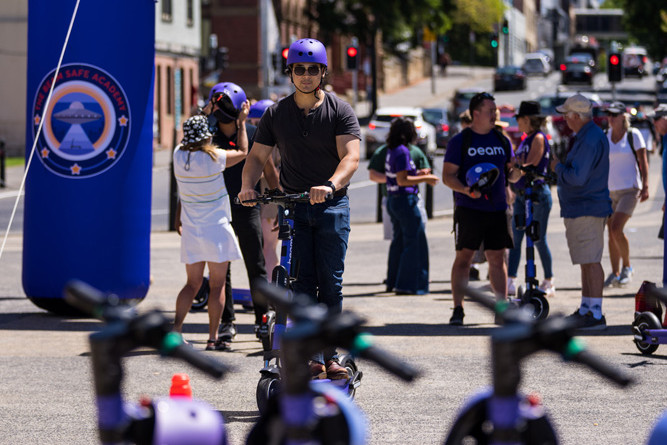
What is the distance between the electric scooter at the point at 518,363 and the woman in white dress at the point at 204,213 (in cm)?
530

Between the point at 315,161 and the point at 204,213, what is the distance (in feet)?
6.28

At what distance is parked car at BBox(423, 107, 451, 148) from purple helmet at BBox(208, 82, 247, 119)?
107 ft

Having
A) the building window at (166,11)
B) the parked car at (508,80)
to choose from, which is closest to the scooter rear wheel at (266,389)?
the building window at (166,11)

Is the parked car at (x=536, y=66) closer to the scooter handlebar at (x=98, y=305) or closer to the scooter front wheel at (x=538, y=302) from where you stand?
the scooter front wheel at (x=538, y=302)

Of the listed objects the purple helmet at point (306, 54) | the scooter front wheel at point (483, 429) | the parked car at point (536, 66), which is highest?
the parked car at point (536, 66)

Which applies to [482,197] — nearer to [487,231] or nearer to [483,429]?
[487,231]

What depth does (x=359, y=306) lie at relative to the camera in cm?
1177

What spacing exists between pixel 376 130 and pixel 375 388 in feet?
100

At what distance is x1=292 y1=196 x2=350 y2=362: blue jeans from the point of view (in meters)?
7.20

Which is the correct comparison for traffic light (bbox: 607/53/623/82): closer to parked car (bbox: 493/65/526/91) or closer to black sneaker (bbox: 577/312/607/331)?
black sneaker (bbox: 577/312/607/331)

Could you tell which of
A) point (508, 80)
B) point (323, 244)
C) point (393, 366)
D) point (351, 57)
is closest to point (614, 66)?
point (351, 57)

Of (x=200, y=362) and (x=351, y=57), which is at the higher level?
(x=351, y=57)

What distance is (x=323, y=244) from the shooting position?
7.24m

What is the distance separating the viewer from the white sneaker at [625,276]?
1298cm
